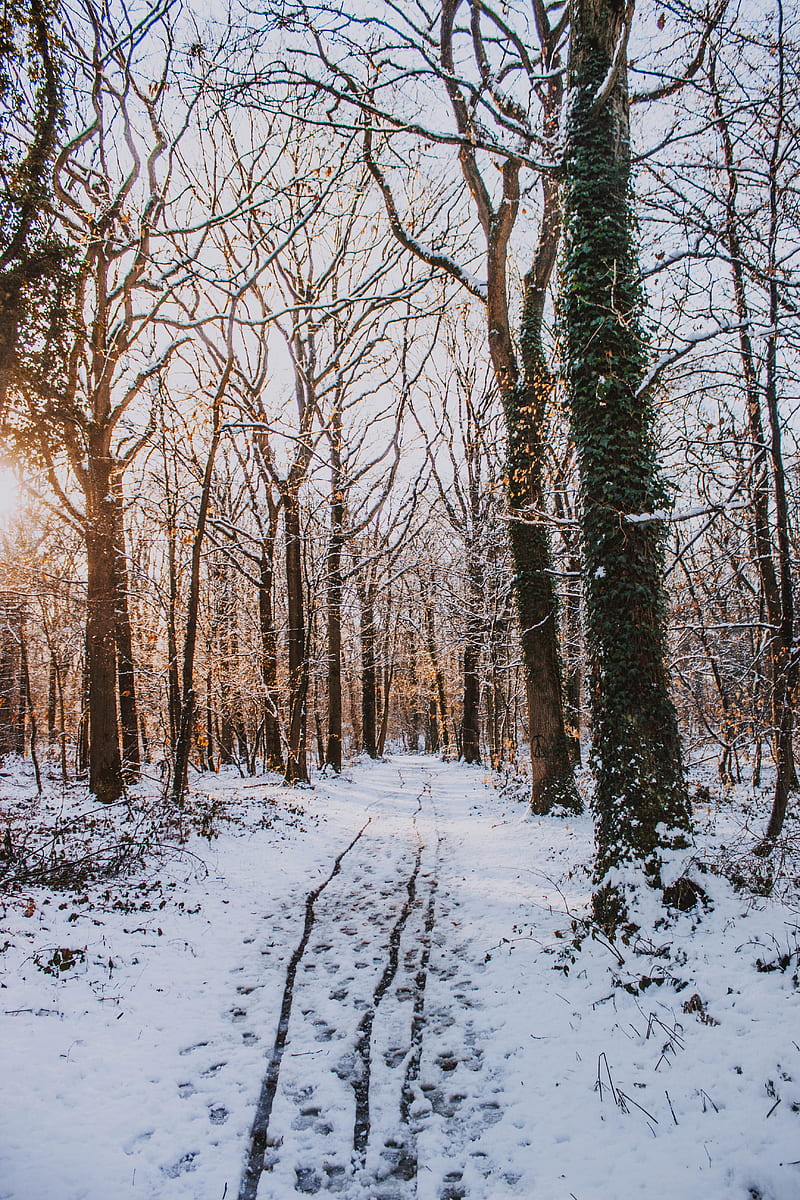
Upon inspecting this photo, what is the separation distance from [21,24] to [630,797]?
9.98m

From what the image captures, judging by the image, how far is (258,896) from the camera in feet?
23.6

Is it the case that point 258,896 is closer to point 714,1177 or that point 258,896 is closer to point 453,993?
point 453,993

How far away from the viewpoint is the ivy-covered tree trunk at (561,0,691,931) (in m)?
5.33

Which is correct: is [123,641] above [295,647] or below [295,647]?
above

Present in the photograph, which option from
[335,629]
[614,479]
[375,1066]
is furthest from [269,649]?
[375,1066]

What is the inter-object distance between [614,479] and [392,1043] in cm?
513

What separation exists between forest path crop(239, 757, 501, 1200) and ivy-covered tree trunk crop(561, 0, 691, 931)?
1.78 m

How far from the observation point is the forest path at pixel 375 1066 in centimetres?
304

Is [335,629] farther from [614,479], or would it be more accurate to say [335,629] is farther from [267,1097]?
[267,1097]

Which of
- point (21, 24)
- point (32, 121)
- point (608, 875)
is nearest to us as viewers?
point (608, 875)

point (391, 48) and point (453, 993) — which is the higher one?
point (391, 48)

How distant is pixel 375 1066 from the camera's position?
384cm

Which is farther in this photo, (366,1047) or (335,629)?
(335,629)

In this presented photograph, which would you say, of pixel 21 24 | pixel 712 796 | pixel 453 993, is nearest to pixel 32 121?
pixel 21 24
